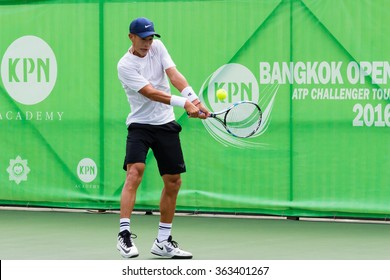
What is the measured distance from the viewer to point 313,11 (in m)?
10.5

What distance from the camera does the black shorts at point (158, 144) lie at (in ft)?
27.7

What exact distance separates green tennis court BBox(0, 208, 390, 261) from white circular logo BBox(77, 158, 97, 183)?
0.39m

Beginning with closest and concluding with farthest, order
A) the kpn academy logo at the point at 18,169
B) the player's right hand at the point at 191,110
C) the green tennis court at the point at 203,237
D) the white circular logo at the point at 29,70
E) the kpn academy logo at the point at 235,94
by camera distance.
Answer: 1. the player's right hand at the point at 191,110
2. the green tennis court at the point at 203,237
3. the kpn academy logo at the point at 235,94
4. the white circular logo at the point at 29,70
5. the kpn academy logo at the point at 18,169

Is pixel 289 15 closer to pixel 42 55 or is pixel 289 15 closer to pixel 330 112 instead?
pixel 330 112

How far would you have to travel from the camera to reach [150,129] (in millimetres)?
8453

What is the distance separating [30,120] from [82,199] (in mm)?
1020

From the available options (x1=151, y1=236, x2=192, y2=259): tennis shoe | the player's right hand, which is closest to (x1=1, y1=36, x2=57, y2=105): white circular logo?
(x1=151, y1=236, x2=192, y2=259): tennis shoe

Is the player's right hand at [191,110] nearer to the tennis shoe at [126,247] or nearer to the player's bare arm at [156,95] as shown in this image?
the player's bare arm at [156,95]

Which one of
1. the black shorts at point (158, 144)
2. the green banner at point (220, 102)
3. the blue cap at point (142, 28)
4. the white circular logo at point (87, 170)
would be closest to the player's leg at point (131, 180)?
the black shorts at point (158, 144)

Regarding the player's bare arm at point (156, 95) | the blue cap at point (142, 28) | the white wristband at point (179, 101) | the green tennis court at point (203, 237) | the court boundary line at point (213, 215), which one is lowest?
the green tennis court at point (203, 237)

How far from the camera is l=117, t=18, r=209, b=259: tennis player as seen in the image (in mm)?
8328

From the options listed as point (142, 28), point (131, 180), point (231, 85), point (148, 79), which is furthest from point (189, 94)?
point (231, 85)

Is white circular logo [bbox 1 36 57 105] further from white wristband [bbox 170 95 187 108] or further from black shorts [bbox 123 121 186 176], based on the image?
white wristband [bbox 170 95 187 108]

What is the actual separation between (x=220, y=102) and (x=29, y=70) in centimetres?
218
